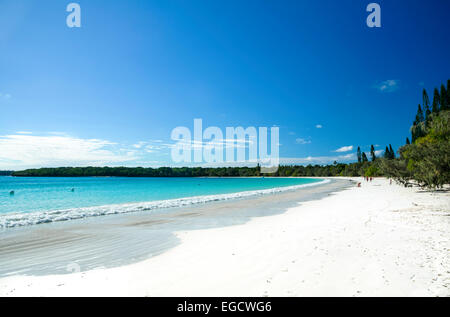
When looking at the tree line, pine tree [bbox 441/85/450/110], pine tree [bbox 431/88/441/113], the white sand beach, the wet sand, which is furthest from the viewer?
pine tree [bbox 431/88/441/113]

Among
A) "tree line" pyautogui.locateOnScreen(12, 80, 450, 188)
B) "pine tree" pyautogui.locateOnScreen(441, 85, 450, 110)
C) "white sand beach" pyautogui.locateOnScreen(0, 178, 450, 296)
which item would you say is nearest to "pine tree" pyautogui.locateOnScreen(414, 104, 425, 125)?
"tree line" pyautogui.locateOnScreen(12, 80, 450, 188)

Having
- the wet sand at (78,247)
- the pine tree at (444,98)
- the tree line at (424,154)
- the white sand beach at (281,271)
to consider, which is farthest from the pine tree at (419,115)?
the wet sand at (78,247)

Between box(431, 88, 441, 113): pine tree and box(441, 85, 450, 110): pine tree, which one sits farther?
box(431, 88, 441, 113): pine tree

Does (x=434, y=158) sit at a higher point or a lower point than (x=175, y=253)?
higher

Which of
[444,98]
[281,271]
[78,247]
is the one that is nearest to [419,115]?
[444,98]

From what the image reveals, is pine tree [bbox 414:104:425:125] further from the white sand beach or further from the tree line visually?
the white sand beach

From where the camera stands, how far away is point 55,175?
567 ft

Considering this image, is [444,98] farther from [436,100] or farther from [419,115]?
[419,115]

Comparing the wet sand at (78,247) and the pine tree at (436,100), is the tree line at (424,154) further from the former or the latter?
the wet sand at (78,247)
